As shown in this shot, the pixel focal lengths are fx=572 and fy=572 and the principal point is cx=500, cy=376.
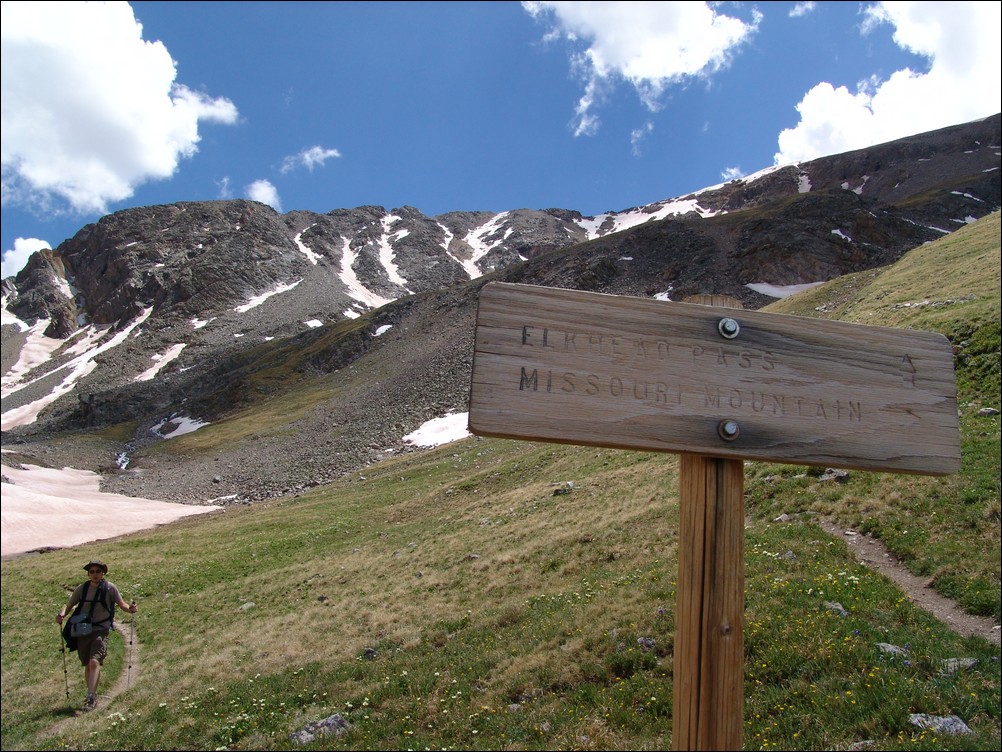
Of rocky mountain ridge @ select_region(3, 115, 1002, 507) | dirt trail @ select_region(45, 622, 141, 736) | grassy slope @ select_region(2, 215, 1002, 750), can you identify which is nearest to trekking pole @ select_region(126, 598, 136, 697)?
dirt trail @ select_region(45, 622, 141, 736)

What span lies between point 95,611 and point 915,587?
39.0ft

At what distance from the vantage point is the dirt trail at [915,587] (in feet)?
24.3

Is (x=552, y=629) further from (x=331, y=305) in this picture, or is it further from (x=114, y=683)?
(x=331, y=305)

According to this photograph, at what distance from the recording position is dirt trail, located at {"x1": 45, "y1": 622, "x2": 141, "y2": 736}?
7945 millimetres

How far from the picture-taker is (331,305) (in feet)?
488

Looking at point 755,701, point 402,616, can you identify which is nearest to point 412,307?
point 402,616

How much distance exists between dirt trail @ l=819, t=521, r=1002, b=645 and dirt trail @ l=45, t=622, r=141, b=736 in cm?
1195

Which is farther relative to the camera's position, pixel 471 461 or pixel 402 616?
pixel 471 461

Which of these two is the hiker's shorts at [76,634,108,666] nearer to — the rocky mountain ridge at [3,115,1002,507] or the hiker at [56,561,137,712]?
the hiker at [56,561,137,712]

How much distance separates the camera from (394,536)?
74.2 feet

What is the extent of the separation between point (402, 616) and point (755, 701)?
26.3 feet

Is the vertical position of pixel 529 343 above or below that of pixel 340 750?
above

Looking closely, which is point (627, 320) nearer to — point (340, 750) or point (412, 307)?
point (340, 750)

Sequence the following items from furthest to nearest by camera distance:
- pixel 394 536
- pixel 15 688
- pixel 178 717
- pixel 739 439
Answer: pixel 394 536, pixel 178 717, pixel 15 688, pixel 739 439
